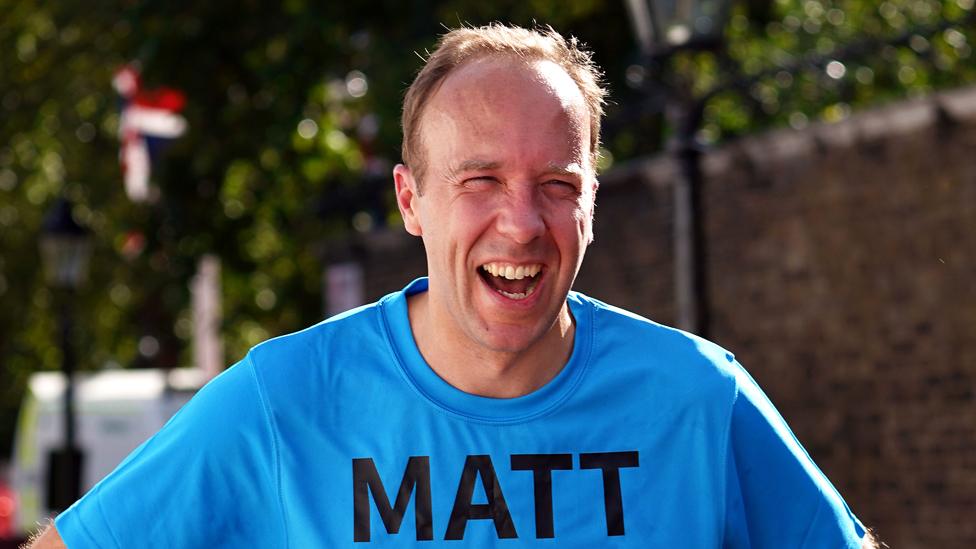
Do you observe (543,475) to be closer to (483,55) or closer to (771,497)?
(771,497)

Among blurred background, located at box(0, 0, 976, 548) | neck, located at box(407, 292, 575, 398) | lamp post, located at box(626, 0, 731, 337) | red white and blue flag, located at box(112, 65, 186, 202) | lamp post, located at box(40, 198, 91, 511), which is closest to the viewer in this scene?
neck, located at box(407, 292, 575, 398)

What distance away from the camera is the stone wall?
9789 mm

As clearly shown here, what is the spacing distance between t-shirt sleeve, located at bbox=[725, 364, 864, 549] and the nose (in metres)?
0.49

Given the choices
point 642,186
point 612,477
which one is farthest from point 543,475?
point 642,186

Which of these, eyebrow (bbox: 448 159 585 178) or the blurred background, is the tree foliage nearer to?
the blurred background

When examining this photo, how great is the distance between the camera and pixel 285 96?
12.8 meters

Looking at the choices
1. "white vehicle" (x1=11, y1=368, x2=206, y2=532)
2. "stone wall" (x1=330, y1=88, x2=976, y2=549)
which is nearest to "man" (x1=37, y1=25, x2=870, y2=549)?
"stone wall" (x1=330, y1=88, x2=976, y2=549)

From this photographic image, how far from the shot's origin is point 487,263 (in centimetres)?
273

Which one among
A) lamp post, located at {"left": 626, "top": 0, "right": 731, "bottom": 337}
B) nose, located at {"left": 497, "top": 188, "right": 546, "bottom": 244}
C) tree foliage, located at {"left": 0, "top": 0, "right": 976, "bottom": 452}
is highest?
tree foliage, located at {"left": 0, "top": 0, "right": 976, "bottom": 452}

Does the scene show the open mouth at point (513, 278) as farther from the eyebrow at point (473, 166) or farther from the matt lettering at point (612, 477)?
the matt lettering at point (612, 477)

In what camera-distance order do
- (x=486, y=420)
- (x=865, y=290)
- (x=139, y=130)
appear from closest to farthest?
(x=486, y=420), (x=865, y=290), (x=139, y=130)

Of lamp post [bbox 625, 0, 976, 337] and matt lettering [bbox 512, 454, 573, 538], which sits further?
lamp post [bbox 625, 0, 976, 337]

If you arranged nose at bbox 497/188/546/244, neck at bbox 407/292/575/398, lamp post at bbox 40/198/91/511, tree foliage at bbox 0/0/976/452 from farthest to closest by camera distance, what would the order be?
1. lamp post at bbox 40/198/91/511
2. tree foliage at bbox 0/0/976/452
3. neck at bbox 407/292/575/398
4. nose at bbox 497/188/546/244

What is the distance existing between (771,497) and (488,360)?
537 mm
